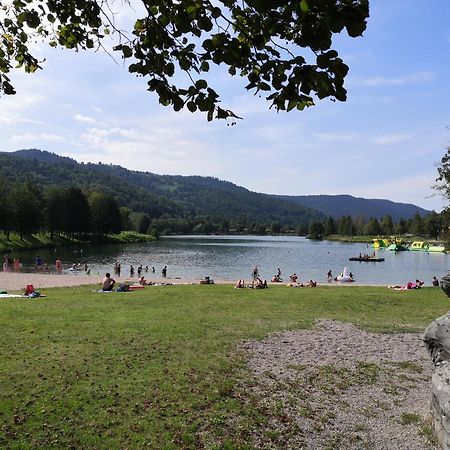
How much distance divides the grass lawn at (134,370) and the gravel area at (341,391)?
2.15 ft

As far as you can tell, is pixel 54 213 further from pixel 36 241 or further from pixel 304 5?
pixel 304 5

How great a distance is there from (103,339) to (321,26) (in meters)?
12.5

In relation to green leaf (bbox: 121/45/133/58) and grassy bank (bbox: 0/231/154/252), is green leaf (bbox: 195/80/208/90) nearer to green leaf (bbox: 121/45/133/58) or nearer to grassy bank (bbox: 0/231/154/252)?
green leaf (bbox: 121/45/133/58)

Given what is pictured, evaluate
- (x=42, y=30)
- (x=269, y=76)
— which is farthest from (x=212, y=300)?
(x=269, y=76)

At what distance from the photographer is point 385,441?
874cm

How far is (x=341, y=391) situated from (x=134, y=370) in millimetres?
5170

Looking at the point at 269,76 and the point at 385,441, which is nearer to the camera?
the point at 269,76

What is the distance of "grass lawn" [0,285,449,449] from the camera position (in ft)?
27.3

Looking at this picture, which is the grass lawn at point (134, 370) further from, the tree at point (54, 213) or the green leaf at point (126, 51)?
the tree at point (54, 213)

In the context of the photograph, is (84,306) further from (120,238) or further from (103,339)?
(120,238)

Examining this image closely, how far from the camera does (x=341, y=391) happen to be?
10992 mm

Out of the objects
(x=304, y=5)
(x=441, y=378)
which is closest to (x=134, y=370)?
(x=441, y=378)

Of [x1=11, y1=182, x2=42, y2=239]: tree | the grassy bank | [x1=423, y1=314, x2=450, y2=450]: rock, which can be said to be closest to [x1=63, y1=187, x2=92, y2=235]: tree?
the grassy bank

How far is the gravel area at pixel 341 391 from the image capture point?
877cm
